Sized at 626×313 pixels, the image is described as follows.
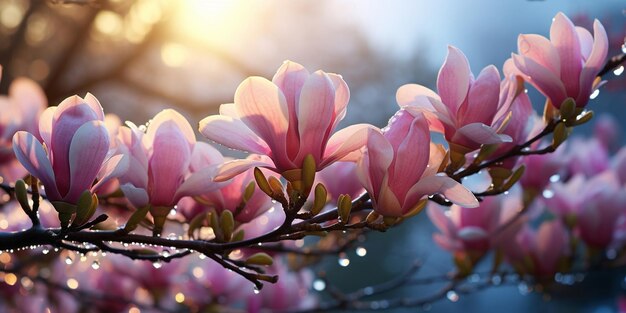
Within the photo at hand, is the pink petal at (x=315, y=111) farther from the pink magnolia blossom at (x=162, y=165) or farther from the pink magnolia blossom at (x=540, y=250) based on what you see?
the pink magnolia blossom at (x=540, y=250)

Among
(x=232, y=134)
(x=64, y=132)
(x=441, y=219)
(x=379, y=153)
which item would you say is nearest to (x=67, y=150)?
(x=64, y=132)

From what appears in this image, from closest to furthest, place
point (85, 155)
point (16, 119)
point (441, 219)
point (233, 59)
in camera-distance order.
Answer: point (85, 155), point (16, 119), point (441, 219), point (233, 59)

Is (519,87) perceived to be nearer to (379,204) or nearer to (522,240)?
(379,204)

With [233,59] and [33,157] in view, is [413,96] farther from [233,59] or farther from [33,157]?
[233,59]

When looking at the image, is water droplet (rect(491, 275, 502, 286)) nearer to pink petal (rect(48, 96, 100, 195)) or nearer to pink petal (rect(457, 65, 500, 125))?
pink petal (rect(457, 65, 500, 125))

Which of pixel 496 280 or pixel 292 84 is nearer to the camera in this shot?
pixel 292 84

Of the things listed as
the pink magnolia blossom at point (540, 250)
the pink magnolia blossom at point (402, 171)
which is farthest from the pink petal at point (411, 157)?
the pink magnolia blossom at point (540, 250)
